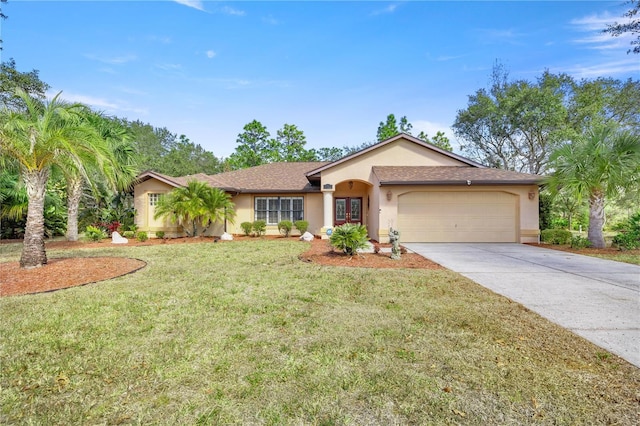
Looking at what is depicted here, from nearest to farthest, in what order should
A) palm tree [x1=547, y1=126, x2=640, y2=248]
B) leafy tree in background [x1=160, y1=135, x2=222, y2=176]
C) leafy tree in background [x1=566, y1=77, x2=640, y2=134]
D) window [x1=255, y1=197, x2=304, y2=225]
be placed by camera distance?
palm tree [x1=547, y1=126, x2=640, y2=248]
window [x1=255, y1=197, x2=304, y2=225]
leafy tree in background [x1=566, y1=77, x2=640, y2=134]
leafy tree in background [x1=160, y1=135, x2=222, y2=176]

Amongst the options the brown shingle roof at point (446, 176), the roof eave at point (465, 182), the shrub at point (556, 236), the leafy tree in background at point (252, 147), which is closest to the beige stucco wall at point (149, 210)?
the brown shingle roof at point (446, 176)

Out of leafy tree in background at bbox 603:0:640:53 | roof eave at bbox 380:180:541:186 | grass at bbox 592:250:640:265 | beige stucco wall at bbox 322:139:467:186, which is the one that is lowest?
grass at bbox 592:250:640:265

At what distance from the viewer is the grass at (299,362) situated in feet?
8.13

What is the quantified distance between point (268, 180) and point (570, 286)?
49.0 ft

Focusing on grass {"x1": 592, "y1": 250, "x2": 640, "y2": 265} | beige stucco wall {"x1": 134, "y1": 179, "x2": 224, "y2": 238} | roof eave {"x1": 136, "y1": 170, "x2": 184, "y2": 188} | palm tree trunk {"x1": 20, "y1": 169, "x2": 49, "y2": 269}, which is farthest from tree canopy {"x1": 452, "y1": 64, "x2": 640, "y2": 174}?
palm tree trunk {"x1": 20, "y1": 169, "x2": 49, "y2": 269}

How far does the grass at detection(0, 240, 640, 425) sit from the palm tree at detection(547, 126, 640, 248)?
937 centimetres

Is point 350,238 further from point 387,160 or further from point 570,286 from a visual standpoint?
point 387,160

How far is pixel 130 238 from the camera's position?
1536 centimetres

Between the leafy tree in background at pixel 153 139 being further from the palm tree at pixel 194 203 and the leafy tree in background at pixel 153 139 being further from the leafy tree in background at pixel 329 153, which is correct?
the palm tree at pixel 194 203

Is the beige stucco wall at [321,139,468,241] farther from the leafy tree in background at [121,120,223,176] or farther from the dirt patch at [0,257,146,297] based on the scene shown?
the leafy tree in background at [121,120,223,176]

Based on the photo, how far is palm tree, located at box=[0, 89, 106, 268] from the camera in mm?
7090

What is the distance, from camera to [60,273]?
7230 mm

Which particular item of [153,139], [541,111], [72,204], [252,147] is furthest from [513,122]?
[153,139]

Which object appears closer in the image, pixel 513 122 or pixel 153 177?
pixel 153 177
